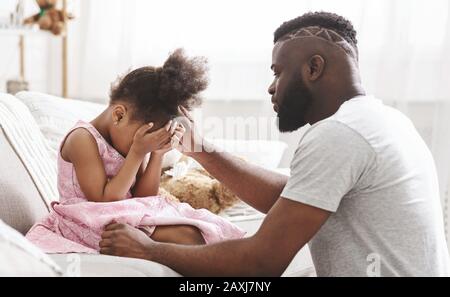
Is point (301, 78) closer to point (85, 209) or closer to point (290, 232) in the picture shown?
point (290, 232)

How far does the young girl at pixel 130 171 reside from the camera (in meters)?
1.38

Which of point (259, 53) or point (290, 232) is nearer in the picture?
point (290, 232)

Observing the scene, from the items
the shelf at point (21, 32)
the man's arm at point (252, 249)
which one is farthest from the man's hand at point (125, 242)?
the shelf at point (21, 32)

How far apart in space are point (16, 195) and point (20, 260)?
0.69 metres

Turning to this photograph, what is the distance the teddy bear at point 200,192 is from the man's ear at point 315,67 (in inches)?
31.4

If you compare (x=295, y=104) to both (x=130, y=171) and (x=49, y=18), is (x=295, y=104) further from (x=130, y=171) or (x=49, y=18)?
(x=49, y=18)

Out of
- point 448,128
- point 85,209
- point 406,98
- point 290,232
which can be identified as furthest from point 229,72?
point 290,232

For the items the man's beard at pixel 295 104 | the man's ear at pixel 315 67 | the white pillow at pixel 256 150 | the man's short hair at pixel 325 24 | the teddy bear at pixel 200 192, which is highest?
the man's short hair at pixel 325 24

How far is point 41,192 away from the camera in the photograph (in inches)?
64.3

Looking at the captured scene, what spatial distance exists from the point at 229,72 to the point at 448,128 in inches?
41.9

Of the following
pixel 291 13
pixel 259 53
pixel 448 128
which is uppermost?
pixel 291 13

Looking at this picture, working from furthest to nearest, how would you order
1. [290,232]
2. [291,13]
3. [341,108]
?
1. [291,13]
2. [341,108]
3. [290,232]

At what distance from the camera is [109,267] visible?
1.16m

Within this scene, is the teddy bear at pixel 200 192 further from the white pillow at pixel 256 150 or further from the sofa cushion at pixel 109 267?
the sofa cushion at pixel 109 267
